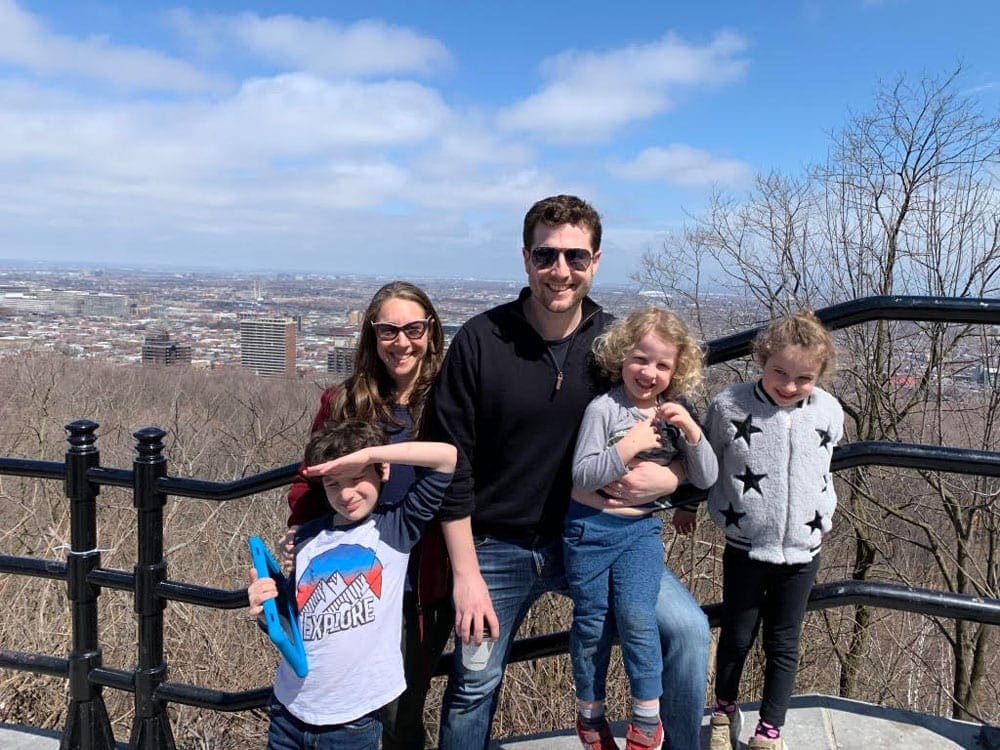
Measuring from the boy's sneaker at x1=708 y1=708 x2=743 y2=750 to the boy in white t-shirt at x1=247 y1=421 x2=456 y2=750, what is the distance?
0.95 meters

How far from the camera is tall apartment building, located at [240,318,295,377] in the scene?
20266 mm

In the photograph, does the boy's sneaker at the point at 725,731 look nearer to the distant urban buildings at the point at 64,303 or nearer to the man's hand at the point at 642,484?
the man's hand at the point at 642,484

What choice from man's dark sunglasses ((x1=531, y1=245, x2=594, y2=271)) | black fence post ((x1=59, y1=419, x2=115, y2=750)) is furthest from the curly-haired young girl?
black fence post ((x1=59, y1=419, x2=115, y2=750))

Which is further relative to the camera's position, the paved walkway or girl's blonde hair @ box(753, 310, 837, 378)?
the paved walkway

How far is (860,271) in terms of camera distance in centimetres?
1313

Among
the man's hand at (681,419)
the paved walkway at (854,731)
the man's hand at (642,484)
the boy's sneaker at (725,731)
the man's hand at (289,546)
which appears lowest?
the paved walkway at (854,731)

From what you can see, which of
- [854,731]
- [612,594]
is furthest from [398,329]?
[854,731]

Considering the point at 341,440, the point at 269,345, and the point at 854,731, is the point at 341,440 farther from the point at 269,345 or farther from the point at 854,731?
the point at 269,345

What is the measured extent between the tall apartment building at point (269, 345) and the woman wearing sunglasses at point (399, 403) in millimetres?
17146

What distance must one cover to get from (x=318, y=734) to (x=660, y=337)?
1.39m

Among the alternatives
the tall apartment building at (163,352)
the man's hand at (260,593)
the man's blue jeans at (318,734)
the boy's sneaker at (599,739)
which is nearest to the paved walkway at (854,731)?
the boy's sneaker at (599,739)

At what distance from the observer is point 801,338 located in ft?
6.82

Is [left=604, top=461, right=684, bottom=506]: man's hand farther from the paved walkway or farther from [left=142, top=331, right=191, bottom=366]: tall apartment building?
[left=142, top=331, right=191, bottom=366]: tall apartment building

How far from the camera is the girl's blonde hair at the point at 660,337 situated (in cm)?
206
